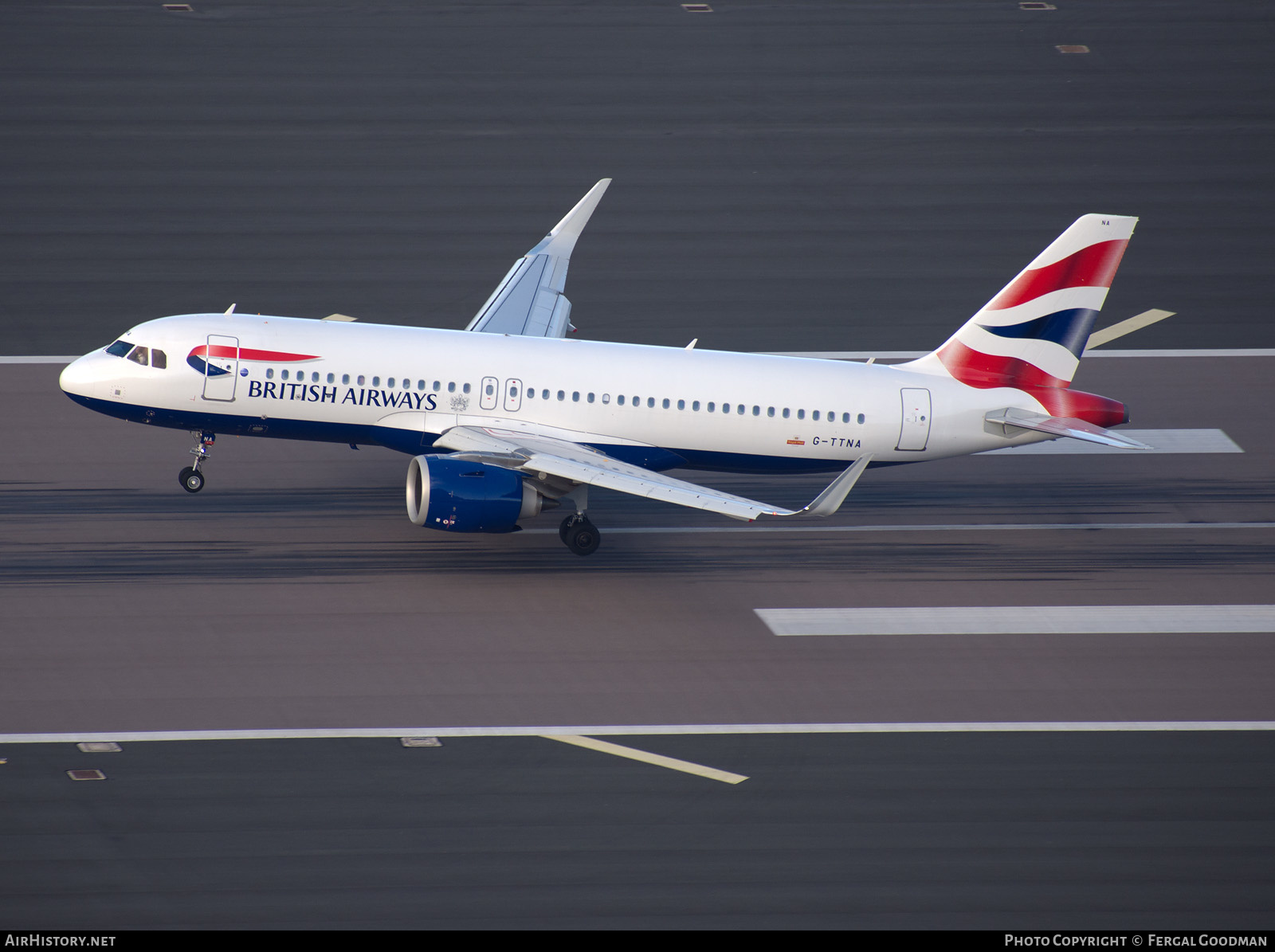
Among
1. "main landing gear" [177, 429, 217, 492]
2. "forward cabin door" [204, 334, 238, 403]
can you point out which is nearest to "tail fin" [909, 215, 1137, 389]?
"forward cabin door" [204, 334, 238, 403]

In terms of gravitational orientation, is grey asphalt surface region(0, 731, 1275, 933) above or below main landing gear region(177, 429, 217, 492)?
below

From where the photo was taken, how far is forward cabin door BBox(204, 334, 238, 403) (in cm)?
3084

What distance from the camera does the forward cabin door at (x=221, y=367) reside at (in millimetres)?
30844

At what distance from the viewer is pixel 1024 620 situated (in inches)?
1163

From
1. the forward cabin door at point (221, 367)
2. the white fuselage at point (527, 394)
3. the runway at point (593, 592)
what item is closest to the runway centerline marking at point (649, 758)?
the runway at point (593, 592)

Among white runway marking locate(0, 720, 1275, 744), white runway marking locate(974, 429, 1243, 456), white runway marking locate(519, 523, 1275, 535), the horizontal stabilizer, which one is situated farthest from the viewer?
white runway marking locate(974, 429, 1243, 456)

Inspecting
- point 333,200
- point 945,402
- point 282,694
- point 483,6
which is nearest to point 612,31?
point 483,6

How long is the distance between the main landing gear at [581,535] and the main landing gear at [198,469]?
795cm

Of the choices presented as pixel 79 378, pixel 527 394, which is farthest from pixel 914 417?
pixel 79 378

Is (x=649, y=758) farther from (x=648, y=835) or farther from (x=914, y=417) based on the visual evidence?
(x=914, y=417)

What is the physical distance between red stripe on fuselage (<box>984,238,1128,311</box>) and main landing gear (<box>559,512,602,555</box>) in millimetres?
9596

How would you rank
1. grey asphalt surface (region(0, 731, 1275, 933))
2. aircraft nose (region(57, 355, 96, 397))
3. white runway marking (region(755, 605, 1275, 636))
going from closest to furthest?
grey asphalt surface (region(0, 731, 1275, 933))
white runway marking (region(755, 605, 1275, 636))
aircraft nose (region(57, 355, 96, 397))

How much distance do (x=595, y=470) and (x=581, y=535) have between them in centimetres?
213

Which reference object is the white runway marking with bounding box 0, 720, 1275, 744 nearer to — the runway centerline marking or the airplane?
the runway centerline marking
